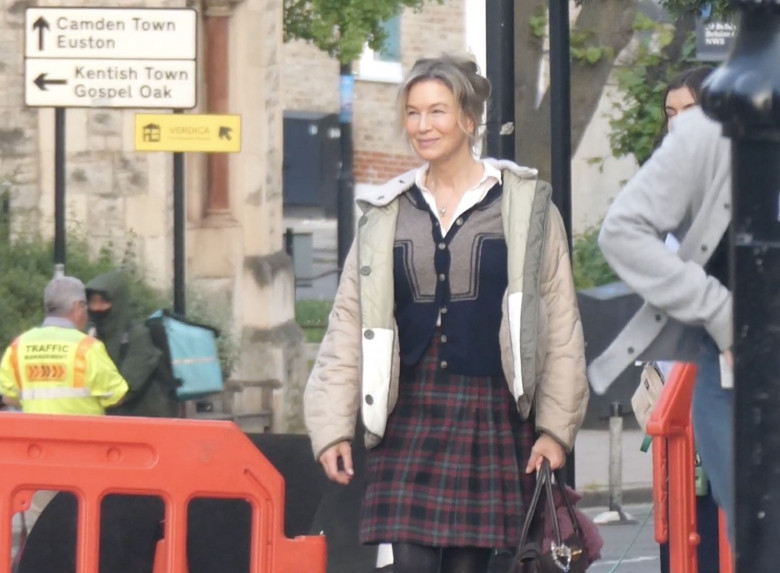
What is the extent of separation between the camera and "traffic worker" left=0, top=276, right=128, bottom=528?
910 cm

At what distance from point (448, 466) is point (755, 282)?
164cm

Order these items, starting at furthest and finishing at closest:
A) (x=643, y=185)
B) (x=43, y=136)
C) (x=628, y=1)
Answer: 1. (x=43, y=136)
2. (x=628, y=1)
3. (x=643, y=185)

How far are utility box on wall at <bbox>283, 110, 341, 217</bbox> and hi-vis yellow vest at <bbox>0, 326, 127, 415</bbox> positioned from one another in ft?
80.3

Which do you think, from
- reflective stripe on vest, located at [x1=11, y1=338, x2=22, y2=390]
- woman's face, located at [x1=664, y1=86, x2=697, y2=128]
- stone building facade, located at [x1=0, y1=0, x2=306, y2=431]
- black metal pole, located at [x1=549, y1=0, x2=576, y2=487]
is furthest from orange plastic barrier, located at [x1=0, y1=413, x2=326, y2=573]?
stone building facade, located at [x1=0, y1=0, x2=306, y2=431]

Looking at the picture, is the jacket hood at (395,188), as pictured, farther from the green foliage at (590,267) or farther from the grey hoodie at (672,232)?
the green foliage at (590,267)

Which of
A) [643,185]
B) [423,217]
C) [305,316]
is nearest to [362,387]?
[423,217]

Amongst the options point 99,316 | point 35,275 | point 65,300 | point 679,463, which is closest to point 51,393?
point 65,300

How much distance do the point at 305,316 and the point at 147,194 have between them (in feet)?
35.8

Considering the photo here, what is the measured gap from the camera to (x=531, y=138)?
7.14 meters

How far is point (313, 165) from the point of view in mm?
34500

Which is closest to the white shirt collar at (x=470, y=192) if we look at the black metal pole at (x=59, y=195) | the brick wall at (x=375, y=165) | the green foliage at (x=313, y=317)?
the black metal pole at (x=59, y=195)

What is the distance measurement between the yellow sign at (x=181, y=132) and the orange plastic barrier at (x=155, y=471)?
7451 mm

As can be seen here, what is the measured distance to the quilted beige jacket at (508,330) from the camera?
15.0ft

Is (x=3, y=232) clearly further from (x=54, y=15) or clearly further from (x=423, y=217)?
(x=423, y=217)
